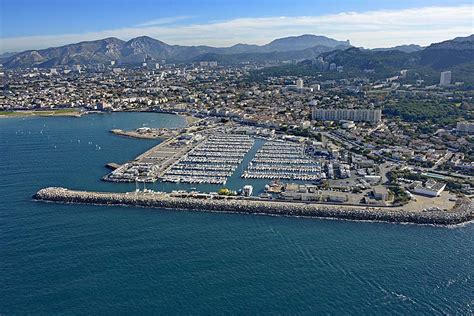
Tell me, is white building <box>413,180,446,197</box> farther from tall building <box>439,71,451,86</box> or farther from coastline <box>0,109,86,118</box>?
tall building <box>439,71,451,86</box>

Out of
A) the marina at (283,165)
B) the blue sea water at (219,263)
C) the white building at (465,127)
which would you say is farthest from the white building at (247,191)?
the white building at (465,127)

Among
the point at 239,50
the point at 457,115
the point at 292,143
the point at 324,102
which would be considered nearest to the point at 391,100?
the point at 324,102

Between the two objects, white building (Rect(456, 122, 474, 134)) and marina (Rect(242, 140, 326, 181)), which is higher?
white building (Rect(456, 122, 474, 134))

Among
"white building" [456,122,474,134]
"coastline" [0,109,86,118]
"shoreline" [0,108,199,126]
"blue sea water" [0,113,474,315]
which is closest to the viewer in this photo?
"blue sea water" [0,113,474,315]

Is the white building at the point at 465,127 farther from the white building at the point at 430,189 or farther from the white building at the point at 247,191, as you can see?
the white building at the point at 247,191

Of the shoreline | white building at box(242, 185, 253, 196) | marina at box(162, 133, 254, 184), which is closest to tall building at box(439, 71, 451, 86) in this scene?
the shoreline

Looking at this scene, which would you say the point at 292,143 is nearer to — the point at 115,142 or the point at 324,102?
the point at 115,142

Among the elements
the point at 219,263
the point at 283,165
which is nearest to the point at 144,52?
the point at 283,165
